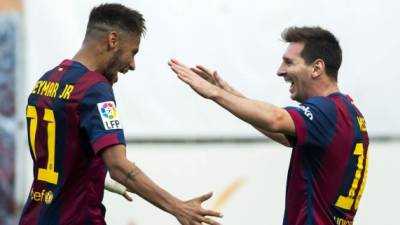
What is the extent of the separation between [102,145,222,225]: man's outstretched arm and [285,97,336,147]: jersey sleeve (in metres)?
0.63

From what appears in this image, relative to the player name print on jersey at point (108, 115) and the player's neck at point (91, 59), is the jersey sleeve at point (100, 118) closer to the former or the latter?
the player name print on jersey at point (108, 115)

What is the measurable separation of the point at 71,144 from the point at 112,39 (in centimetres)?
64

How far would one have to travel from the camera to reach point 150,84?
367 inches

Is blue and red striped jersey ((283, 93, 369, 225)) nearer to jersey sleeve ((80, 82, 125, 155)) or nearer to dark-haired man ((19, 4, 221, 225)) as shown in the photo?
dark-haired man ((19, 4, 221, 225))

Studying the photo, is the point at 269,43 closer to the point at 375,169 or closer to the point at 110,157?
the point at 375,169

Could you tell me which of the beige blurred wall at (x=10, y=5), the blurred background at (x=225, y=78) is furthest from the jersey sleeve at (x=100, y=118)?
the beige blurred wall at (x=10, y=5)

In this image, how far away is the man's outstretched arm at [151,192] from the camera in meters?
5.54

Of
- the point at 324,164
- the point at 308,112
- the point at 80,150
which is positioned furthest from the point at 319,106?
the point at 80,150

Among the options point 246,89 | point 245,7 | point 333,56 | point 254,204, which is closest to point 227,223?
point 254,204

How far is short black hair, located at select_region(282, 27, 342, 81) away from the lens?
6.26 metres

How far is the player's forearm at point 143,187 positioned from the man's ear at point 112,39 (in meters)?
0.73

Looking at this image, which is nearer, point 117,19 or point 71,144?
point 71,144

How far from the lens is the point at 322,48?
247 inches

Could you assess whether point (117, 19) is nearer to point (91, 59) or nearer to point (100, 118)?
point (91, 59)
